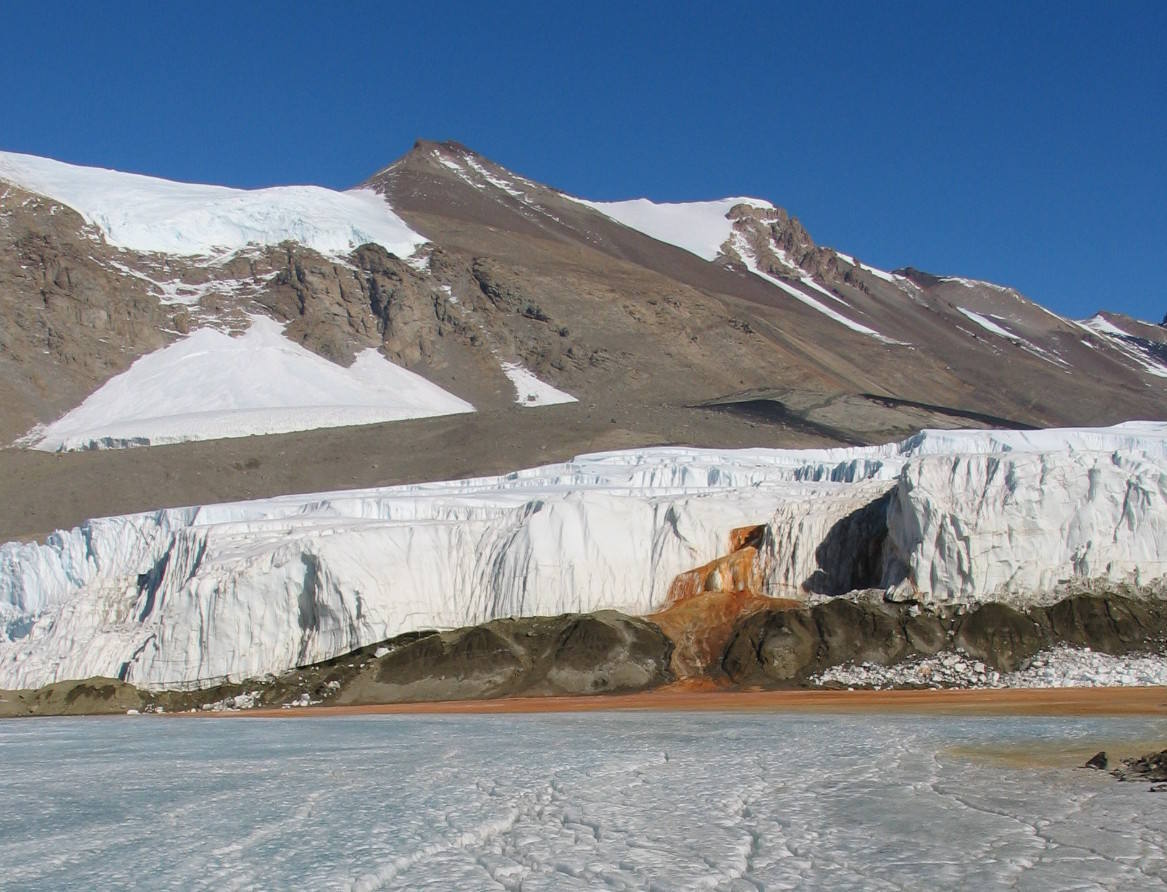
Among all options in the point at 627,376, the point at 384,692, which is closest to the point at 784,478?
the point at 384,692

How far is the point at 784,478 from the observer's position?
46.1m

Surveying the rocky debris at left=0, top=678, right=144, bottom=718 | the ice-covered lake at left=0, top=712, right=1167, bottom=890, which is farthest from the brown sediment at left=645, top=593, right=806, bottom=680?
the rocky debris at left=0, top=678, right=144, bottom=718

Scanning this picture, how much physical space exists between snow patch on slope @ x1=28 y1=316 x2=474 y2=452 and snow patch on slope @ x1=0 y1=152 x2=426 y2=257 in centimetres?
1314

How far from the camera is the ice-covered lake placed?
400 inches

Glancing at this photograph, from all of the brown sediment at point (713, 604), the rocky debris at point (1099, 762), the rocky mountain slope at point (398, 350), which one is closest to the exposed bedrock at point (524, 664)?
the brown sediment at point (713, 604)

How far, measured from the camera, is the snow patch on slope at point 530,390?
4018 inches

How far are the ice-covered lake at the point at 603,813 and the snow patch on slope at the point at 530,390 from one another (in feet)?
268

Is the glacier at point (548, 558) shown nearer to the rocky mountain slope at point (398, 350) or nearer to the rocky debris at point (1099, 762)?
the rocky debris at point (1099, 762)

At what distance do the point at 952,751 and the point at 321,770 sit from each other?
8059 millimetres

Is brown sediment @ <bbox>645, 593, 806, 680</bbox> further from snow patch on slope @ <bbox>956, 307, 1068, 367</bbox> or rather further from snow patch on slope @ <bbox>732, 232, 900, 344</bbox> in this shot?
snow patch on slope @ <bbox>956, 307, 1068, 367</bbox>

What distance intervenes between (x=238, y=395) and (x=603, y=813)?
8223cm

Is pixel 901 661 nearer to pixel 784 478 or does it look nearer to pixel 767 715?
pixel 767 715

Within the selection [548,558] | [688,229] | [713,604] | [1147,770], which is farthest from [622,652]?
[688,229]

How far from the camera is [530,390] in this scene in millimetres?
104688
